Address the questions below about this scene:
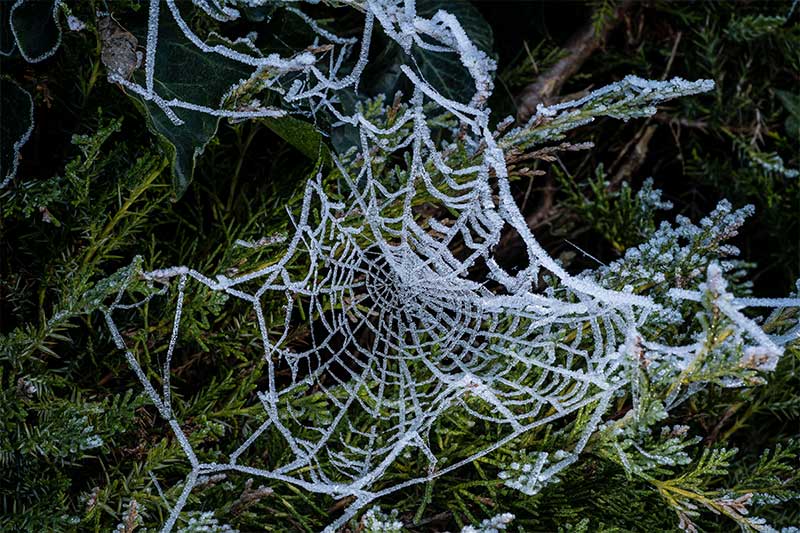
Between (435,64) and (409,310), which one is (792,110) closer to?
(435,64)

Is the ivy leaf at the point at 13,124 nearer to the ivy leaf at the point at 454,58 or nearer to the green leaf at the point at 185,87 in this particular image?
the green leaf at the point at 185,87

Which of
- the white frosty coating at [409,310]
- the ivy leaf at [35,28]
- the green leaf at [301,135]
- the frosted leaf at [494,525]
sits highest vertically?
the ivy leaf at [35,28]

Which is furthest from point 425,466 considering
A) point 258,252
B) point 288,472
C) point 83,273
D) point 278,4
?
point 278,4

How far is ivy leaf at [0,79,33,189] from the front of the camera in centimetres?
83

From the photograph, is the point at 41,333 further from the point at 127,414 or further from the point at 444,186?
the point at 444,186

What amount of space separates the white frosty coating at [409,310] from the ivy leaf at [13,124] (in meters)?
0.13

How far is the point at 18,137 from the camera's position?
0.83 m

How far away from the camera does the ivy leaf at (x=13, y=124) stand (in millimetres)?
828

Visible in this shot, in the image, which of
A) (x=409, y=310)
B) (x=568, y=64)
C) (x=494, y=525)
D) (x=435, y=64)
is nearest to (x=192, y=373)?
(x=409, y=310)

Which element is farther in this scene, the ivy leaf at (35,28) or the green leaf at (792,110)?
the green leaf at (792,110)

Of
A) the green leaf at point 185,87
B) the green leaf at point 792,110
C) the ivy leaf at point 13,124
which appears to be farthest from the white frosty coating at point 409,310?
the green leaf at point 792,110

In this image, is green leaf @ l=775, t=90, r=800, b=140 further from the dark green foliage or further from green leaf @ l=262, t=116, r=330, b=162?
green leaf @ l=262, t=116, r=330, b=162

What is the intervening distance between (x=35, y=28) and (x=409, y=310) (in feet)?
1.64

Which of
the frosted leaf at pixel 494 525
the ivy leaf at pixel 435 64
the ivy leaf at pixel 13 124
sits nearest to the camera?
the frosted leaf at pixel 494 525
